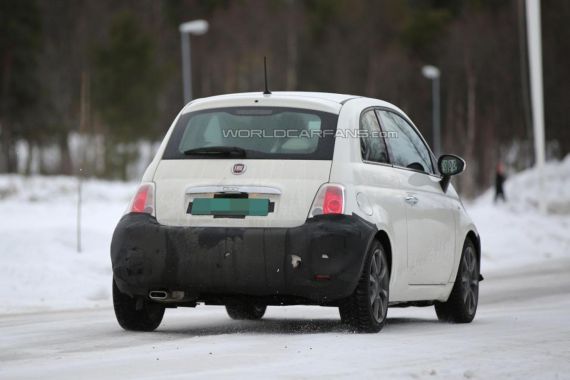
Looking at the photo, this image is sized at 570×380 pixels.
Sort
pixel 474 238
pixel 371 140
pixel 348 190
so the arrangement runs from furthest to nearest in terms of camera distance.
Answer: pixel 474 238
pixel 371 140
pixel 348 190

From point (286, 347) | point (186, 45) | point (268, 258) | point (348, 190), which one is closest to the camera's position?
point (286, 347)

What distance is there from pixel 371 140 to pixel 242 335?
1.71 metres

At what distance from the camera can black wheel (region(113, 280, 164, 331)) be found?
31.6 feet

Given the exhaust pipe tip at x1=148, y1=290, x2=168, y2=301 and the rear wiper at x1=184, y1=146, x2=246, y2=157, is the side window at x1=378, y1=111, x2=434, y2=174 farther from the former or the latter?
the exhaust pipe tip at x1=148, y1=290, x2=168, y2=301

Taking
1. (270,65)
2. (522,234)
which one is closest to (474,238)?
(522,234)

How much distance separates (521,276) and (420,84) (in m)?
59.7

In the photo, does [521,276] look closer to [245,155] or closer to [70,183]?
[245,155]

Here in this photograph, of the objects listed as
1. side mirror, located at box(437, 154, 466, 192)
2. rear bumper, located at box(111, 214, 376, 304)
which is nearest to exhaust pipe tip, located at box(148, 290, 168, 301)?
rear bumper, located at box(111, 214, 376, 304)

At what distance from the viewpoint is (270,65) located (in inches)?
3152

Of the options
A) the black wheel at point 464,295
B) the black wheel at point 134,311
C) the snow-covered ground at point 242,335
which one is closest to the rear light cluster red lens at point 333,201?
the snow-covered ground at point 242,335

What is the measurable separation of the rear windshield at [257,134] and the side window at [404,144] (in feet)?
2.80

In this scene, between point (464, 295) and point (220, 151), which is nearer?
point (220, 151)

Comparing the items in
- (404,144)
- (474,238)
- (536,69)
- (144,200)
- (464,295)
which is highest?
(536,69)

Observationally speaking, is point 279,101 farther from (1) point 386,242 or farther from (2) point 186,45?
(2) point 186,45
